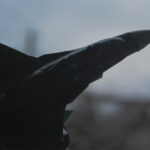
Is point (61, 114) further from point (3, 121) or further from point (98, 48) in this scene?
point (98, 48)

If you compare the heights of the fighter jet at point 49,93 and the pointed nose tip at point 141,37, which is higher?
the pointed nose tip at point 141,37

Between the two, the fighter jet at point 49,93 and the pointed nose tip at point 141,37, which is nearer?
the fighter jet at point 49,93

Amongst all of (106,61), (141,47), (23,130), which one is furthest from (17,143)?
(141,47)

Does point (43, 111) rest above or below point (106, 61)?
below

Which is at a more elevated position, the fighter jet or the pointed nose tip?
the pointed nose tip
